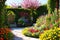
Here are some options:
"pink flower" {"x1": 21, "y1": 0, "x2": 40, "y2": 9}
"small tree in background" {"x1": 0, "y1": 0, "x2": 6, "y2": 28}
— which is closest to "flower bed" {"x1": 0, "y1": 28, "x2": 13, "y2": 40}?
"small tree in background" {"x1": 0, "y1": 0, "x2": 6, "y2": 28}

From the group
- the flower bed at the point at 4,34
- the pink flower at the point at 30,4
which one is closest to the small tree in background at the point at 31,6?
the pink flower at the point at 30,4

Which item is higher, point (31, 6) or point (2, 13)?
point (2, 13)

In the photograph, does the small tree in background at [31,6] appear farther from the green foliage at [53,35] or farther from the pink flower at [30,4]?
the green foliage at [53,35]

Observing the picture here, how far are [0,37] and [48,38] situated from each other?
1.79 m

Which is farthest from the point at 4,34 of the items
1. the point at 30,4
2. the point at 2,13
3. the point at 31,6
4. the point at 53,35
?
the point at 30,4

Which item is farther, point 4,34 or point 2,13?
point 2,13

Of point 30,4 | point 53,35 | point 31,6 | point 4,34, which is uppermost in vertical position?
point 4,34

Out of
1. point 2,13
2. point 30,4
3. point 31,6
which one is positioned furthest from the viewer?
point 30,4

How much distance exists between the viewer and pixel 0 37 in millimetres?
6941

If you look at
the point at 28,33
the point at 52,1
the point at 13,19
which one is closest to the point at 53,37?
the point at 28,33

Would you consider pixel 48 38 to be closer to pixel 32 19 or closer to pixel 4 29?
pixel 4 29

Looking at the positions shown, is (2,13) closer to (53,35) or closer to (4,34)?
(4,34)

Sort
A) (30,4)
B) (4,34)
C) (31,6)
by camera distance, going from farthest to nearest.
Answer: (30,4), (31,6), (4,34)

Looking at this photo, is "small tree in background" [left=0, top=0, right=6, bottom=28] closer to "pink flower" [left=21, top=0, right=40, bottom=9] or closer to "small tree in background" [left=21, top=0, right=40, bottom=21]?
"small tree in background" [left=21, top=0, right=40, bottom=21]
